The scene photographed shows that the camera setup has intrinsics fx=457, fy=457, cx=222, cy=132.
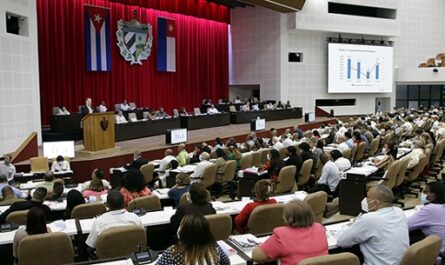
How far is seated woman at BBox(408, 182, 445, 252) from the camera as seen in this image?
4.32m

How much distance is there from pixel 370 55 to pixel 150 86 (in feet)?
44.8

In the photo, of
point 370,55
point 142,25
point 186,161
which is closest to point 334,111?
point 370,55

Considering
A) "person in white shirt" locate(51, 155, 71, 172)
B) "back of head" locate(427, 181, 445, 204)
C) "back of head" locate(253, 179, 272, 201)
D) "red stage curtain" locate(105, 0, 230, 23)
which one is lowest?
"person in white shirt" locate(51, 155, 71, 172)

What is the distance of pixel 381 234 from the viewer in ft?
12.2

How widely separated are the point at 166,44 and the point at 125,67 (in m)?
2.53

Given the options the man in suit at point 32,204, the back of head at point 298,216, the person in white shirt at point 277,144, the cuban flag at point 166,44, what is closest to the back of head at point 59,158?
the man in suit at point 32,204

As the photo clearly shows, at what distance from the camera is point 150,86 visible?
832 inches

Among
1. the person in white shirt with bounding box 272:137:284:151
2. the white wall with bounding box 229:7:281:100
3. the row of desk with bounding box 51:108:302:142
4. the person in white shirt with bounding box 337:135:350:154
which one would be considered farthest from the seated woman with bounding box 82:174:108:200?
the white wall with bounding box 229:7:281:100

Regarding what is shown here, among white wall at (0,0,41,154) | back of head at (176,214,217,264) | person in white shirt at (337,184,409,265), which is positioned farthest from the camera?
white wall at (0,0,41,154)

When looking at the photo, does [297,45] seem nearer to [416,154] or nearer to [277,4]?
[277,4]

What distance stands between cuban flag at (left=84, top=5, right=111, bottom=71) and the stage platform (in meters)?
4.45

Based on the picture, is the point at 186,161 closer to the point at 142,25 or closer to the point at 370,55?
the point at 142,25

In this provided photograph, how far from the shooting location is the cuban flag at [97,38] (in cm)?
1788

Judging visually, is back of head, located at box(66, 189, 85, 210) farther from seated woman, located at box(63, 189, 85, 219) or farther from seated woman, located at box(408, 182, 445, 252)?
seated woman, located at box(408, 182, 445, 252)
